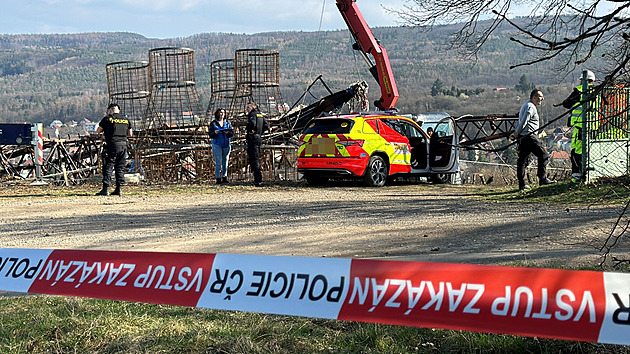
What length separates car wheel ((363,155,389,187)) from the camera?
16031 mm

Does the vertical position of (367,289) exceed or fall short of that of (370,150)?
it exceeds it

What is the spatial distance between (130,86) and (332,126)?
9.85 metres

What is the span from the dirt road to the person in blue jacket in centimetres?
299

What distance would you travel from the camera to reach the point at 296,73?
5743 inches

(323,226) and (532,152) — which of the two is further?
(532,152)

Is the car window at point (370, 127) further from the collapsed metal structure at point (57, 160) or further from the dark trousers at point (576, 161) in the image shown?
the collapsed metal structure at point (57, 160)

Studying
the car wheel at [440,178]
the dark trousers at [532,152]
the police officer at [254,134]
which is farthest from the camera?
the car wheel at [440,178]

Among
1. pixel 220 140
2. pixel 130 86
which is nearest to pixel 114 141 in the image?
pixel 220 140

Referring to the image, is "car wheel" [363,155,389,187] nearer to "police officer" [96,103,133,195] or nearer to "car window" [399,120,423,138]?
"car window" [399,120,423,138]

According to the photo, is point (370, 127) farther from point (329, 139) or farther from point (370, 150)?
point (329, 139)

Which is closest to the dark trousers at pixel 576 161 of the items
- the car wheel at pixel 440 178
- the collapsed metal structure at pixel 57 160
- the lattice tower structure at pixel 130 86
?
the car wheel at pixel 440 178

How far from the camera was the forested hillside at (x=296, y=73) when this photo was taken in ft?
296

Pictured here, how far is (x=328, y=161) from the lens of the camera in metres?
15.9

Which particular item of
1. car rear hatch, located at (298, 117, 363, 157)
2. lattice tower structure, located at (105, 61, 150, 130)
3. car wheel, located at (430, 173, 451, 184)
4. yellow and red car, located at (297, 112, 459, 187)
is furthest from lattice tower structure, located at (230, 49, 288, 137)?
car wheel, located at (430, 173, 451, 184)
